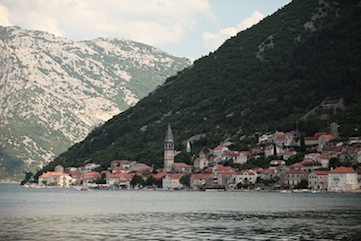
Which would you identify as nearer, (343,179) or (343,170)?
(343,170)

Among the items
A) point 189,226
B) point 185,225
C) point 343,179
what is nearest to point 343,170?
point 343,179

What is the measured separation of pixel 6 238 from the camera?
68750 millimetres

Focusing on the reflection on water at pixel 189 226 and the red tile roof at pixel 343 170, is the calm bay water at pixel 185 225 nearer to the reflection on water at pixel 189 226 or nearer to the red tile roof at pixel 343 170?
the reflection on water at pixel 189 226

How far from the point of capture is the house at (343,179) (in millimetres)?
189125

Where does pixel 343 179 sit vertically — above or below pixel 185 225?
above

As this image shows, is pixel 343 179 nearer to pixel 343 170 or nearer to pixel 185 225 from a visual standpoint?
pixel 343 170

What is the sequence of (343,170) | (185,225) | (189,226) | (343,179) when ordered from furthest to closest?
(343,179) < (343,170) < (185,225) < (189,226)

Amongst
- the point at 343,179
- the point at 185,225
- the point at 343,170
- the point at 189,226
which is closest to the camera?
the point at 189,226

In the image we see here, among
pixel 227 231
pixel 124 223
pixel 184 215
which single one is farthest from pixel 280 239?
pixel 184 215

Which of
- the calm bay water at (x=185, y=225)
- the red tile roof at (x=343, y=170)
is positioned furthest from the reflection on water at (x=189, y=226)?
the red tile roof at (x=343, y=170)

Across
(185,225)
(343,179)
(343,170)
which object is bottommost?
(185,225)

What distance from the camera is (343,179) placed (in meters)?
190

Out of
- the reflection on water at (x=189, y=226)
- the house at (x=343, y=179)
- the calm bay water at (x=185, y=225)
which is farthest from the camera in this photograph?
the house at (x=343, y=179)

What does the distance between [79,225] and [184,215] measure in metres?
21.7
